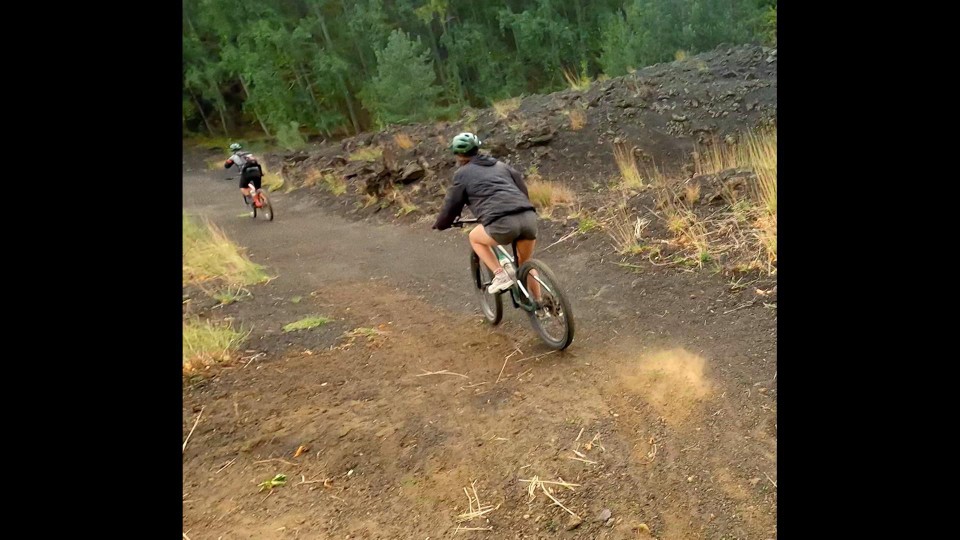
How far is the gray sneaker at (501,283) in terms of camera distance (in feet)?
14.1

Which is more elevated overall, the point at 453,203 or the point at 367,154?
the point at 453,203

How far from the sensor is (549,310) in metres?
4.21

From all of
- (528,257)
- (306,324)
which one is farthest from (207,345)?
(528,257)

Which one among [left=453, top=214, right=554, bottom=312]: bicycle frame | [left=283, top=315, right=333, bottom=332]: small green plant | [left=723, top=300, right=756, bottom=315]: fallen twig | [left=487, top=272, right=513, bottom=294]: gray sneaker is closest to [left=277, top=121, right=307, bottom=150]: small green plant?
[left=283, top=315, right=333, bottom=332]: small green plant

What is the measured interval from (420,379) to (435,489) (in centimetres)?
131

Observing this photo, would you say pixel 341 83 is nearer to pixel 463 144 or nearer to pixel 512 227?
pixel 463 144

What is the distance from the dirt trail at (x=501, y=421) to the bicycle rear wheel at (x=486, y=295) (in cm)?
21

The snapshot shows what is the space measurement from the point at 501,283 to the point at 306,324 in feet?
7.00

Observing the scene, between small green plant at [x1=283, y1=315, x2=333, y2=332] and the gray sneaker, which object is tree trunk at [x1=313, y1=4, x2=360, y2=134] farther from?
the gray sneaker

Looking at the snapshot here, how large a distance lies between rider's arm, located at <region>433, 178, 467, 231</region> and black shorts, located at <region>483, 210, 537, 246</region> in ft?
0.97

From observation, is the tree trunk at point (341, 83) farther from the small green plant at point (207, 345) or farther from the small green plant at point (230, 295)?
the small green plant at point (207, 345)

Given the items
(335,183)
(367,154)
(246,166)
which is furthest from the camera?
(367,154)
